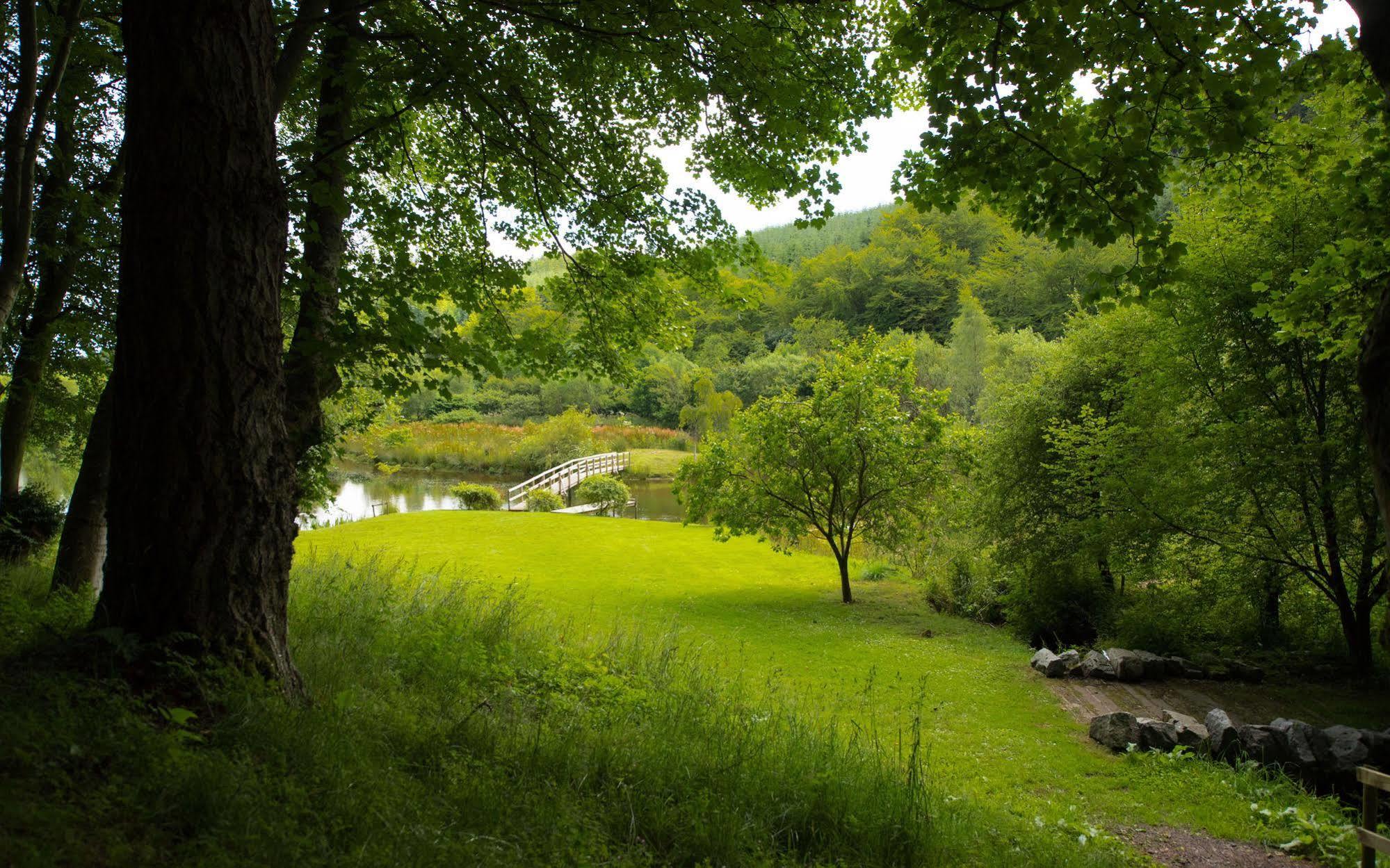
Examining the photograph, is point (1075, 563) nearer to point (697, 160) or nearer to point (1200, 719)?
point (1200, 719)

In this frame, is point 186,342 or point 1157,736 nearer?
point 186,342

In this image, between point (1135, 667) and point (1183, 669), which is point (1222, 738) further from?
point (1183, 669)

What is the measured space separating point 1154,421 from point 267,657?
1205 centimetres

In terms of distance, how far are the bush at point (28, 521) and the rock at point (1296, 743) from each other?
38.3 feet

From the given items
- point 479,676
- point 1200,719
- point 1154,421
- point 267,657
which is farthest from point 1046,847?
point 1154,421

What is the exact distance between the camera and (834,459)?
14.2m

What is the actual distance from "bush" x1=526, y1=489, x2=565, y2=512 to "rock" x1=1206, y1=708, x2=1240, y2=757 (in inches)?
872

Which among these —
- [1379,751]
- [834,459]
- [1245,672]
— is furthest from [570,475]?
Result: [1379,751]

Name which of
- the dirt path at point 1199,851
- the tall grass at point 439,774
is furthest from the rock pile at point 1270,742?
the tall grass at point 439,774

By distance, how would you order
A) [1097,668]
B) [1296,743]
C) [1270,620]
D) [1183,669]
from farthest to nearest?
[1270,620], [1097,668], [1183,669], [1296,743]

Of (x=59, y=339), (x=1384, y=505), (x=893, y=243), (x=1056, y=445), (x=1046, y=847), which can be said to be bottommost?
(x=1046, y=847)

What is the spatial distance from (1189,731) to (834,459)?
8.14 meters

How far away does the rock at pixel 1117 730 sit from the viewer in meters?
6.77

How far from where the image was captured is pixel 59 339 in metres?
7.61
